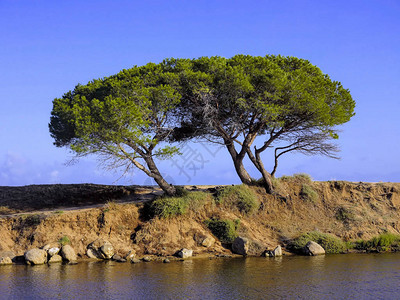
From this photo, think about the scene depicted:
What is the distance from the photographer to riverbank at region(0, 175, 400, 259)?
25156 millimetres

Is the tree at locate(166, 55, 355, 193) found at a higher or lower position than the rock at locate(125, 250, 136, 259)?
higher

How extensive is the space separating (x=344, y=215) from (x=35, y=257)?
67.6 feet

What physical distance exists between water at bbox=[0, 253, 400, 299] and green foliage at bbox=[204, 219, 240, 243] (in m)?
2.43

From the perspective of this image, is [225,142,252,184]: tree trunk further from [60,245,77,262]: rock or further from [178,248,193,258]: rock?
[60,245,77,262]: rock

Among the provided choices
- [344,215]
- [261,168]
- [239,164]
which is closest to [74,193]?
[239,164]

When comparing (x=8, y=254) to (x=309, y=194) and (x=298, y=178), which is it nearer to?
(x=309, y=194)

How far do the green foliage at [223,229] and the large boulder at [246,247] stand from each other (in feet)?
2.04

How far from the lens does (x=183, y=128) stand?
1303 inches

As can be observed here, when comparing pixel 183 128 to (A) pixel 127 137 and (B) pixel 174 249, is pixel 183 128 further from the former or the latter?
(B) pixel 174 249

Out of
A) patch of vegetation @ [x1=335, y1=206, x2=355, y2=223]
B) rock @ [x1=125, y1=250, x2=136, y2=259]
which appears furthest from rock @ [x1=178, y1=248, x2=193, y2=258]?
patch of vegetation @ [x1=335, y1=206, x2=355, y2=223]

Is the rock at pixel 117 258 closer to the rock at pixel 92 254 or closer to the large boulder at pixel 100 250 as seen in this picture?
the large boulder at pixel 100 250

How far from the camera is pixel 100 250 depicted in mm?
24422

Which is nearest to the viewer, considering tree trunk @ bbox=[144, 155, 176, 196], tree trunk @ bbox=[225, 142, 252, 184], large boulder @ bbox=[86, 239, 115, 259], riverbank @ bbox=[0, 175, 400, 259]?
large boulder @ bbox=[86, 239, 115, 259]

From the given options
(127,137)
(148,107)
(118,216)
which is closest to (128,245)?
(118,216)
